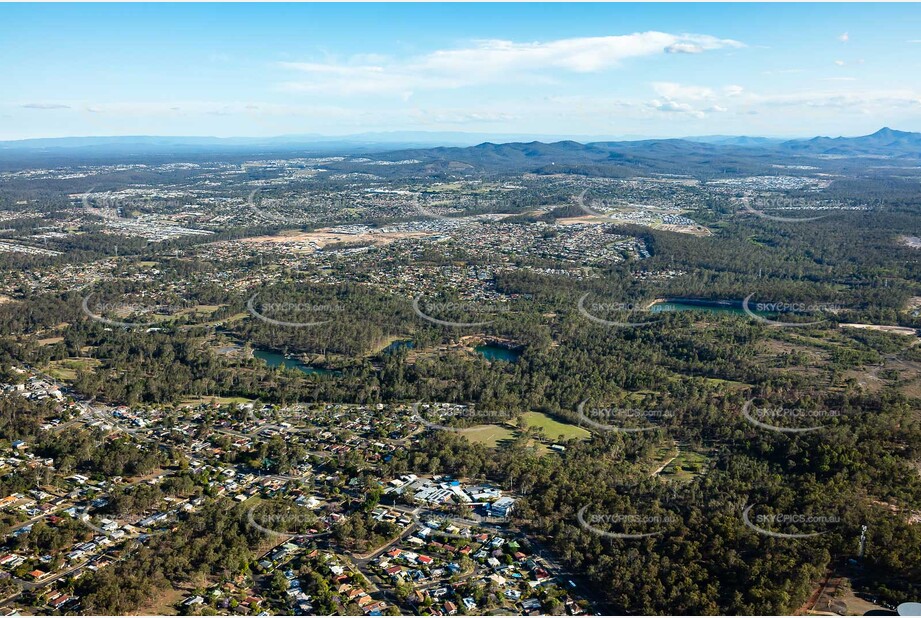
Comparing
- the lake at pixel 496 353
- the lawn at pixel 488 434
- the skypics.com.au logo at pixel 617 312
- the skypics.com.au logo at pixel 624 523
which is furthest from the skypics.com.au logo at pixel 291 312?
the skypics.com.au logo at pixel 624 523

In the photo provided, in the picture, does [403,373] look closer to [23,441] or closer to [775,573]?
[23,441]

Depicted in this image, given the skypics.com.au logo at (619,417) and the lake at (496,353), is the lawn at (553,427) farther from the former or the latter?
the lake at (496,353)

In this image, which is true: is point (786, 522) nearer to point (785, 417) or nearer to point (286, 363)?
point (785, 417)

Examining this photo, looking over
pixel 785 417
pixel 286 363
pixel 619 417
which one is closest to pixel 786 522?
pixel 785 417

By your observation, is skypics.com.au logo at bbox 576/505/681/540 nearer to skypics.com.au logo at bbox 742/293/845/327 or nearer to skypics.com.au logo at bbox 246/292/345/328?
skypics.com.au logo at bbox 246/292/345/328

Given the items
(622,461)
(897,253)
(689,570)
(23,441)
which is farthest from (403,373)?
(897,253)

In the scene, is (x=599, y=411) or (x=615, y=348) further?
(x=615, y=348)

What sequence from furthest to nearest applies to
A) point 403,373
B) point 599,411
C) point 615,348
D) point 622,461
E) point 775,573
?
point 615,348, point 403,373, point 599,411, point 622,461, point 775,573

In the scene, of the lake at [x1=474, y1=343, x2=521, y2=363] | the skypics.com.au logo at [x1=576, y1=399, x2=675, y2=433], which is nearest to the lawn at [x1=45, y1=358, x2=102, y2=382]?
the lake at [x1=474, y1=343, x2=521, y2=363]

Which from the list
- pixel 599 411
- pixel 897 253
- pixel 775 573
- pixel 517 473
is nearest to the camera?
pixel 775 573
